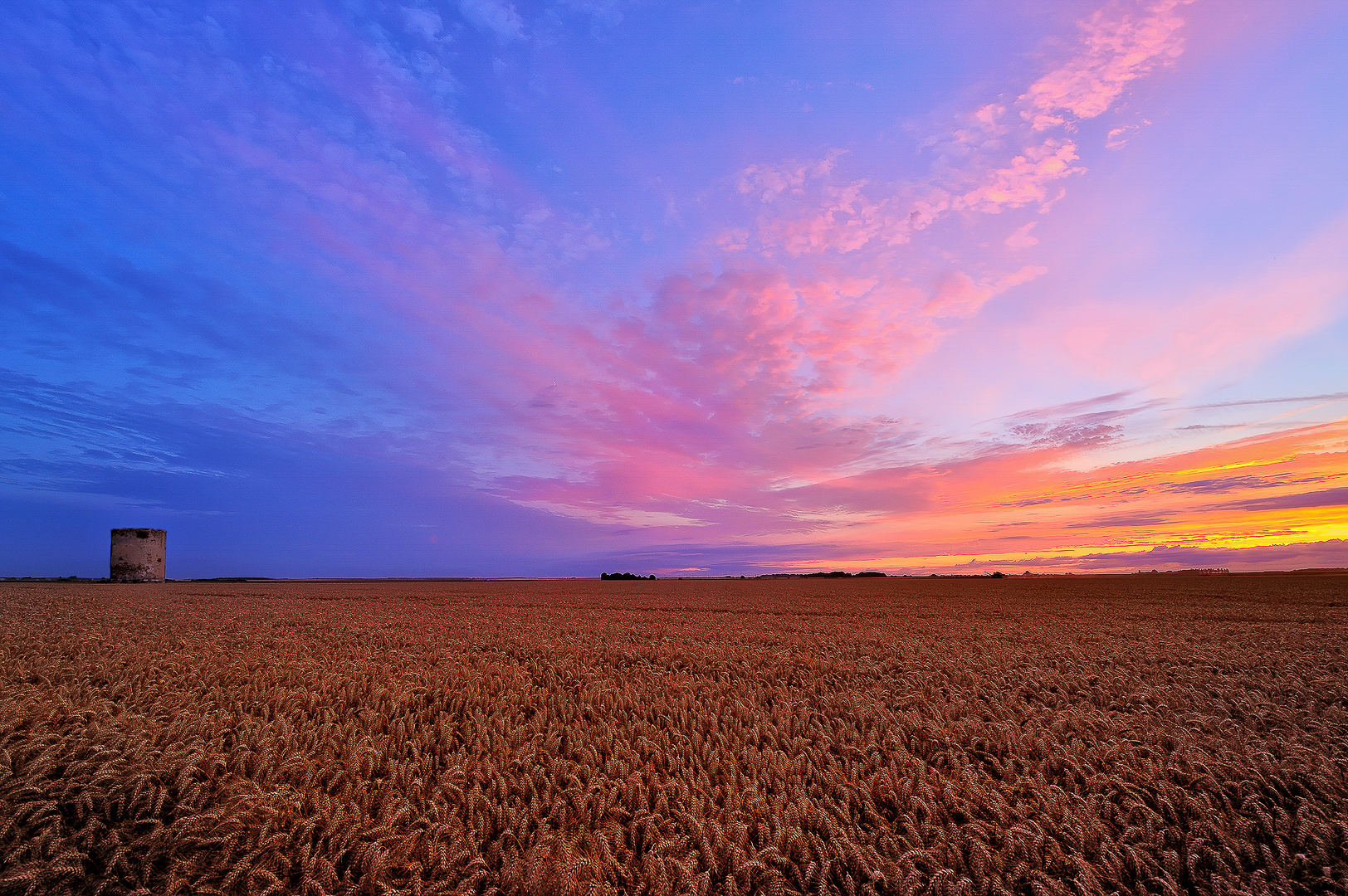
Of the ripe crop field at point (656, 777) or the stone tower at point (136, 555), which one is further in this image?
the stone tower at point (136, 555)

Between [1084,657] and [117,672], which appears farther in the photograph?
[1084,657]

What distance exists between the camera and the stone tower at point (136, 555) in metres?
43.8

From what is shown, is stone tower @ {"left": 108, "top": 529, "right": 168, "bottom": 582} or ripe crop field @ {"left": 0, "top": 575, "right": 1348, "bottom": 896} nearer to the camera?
ripe crop field @ {"left": 0, "top": 575, "right": 1348, "bottom": 896}

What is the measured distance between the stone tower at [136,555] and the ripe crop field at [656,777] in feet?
167

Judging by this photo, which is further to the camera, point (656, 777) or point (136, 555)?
point (136, 555)

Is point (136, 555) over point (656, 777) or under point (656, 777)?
under

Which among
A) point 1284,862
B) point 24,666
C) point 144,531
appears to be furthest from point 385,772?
point 144,531

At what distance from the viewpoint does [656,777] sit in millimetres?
3182

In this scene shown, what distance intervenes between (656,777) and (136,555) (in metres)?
59.7

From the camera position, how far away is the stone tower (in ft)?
144

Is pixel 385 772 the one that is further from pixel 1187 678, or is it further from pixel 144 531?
pixel 144 531

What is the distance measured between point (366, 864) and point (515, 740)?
1665 mm

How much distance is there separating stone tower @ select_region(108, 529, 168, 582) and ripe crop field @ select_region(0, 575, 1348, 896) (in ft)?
167

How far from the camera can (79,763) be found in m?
3.03
